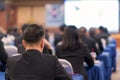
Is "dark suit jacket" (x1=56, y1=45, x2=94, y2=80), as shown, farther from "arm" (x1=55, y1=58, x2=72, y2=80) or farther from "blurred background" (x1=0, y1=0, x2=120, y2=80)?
"blurred background" (x1=0, y1=0, x2=120, y2=80)

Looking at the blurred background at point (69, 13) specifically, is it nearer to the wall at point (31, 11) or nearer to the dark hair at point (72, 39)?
the wall at point (31, 11)

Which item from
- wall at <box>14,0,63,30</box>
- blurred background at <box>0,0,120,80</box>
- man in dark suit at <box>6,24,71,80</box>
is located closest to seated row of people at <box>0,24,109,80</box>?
man in dark suit at <box>6,24,71,80</box>

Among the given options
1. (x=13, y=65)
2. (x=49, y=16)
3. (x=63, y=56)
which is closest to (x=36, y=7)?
(x=49, y=16)

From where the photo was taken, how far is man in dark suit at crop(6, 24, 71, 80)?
2.46 m

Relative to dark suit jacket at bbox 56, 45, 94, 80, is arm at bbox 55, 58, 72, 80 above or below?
above

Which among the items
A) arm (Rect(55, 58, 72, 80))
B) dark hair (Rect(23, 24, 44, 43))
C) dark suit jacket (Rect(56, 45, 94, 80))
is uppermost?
dark hair (Rect(23, 24, 44, 43))

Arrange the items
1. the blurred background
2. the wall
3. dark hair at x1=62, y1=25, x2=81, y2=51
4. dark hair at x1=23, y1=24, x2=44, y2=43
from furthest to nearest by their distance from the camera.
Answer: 1. the wall
2. the blurred background
3. dark hair at x1=62, y1=25, x2=81, y2=51
4. dark hair at x1=23, y1=24, x2=44, y2=43

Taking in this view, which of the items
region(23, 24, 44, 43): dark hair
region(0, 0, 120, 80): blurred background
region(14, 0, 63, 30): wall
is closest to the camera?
region(23, 24, 44, 43): dark hair

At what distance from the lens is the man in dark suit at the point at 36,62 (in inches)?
96.7

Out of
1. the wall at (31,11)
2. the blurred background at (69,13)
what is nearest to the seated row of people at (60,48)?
the blurred background at (69,13)

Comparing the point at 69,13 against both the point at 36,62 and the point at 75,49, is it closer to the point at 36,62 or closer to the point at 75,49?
the point at 75,49

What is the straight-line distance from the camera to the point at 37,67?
97.2 inches

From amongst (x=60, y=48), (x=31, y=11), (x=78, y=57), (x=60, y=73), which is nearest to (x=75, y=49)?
(x=78, y=57)

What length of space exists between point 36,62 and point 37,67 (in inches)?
1.5
